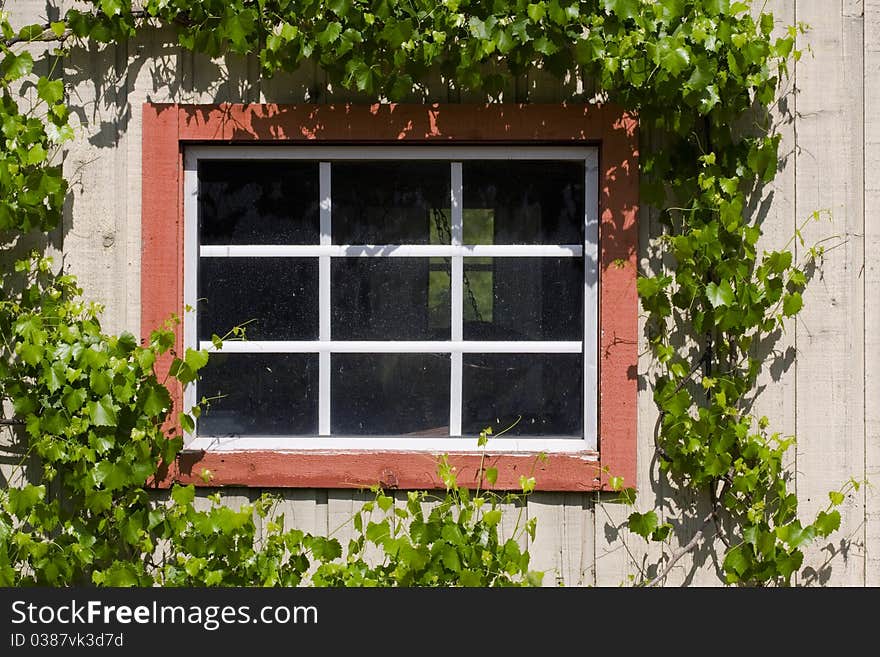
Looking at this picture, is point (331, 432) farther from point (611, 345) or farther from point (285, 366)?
point (611, 345)

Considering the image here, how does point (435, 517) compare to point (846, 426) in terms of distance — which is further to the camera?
point (846, 426)

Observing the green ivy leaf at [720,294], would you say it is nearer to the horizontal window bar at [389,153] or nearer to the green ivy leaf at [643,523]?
the horizontal window bar at [389,153]

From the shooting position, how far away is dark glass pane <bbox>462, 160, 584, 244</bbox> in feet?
9.64

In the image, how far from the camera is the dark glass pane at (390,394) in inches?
116

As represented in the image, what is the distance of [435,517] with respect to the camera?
2648mm

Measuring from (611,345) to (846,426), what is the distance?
A: 820mm

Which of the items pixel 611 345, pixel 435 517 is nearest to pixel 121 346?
pixel 435 517

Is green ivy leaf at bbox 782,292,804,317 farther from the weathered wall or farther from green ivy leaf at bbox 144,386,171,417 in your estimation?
green ivy leaf at bbox 144,386,171,417

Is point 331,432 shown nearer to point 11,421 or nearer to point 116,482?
point 116,482

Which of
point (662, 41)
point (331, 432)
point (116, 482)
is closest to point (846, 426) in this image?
point (662, 41)

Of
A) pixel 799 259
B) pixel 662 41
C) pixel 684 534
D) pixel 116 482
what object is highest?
pixel 662 41

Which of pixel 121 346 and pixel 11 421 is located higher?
pixel 121 346

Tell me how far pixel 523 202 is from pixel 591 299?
402mm

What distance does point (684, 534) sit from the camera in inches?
113
